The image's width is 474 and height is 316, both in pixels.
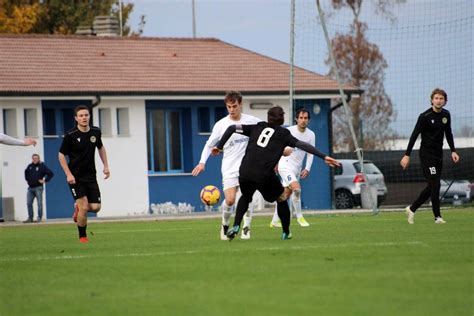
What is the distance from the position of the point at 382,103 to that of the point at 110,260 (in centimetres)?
5108

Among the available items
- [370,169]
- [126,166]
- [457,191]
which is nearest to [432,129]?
[457,191]

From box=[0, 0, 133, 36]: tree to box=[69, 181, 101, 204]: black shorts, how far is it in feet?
132

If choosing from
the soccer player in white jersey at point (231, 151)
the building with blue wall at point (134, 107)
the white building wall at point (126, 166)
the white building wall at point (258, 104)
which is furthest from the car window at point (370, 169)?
the soccer player in white jersey at point (231, 151)

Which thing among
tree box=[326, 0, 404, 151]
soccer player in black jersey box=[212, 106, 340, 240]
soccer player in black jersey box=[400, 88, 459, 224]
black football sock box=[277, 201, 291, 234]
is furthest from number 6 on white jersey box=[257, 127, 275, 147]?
tree box=[326, 0, 404, 151]

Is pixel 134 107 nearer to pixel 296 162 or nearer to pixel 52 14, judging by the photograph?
pixel 296 162

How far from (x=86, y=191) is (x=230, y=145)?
219 cm

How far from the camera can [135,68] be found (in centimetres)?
4319

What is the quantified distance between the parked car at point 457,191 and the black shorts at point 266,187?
1942cm

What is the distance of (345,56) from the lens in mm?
67875

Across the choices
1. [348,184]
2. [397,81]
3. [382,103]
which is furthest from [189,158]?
[382,103]

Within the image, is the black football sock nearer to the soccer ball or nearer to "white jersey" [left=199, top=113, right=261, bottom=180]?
"white jersey" [left=199, top=113, right=261, bottom=180]

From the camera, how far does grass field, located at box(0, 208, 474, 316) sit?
9508 mm

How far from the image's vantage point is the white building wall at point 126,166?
4003 centimetres

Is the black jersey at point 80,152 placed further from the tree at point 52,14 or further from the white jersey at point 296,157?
the tree at point 52,14
